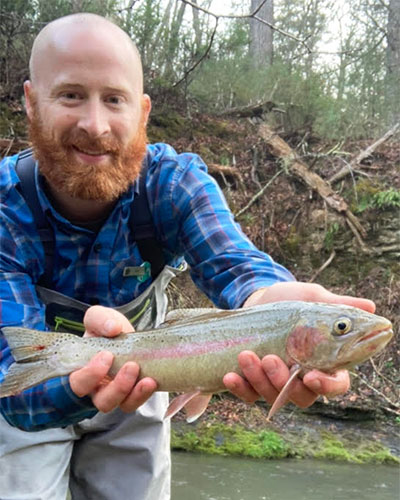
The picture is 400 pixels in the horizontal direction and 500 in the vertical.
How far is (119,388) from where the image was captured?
2441 millimetres

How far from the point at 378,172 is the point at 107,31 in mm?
7526

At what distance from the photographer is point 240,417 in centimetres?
711

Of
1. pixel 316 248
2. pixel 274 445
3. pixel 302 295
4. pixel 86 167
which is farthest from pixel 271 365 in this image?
pixel 316 248

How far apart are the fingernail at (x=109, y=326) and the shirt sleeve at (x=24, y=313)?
0.35m

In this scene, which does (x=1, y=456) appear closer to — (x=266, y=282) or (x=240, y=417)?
(x=266, y=282)

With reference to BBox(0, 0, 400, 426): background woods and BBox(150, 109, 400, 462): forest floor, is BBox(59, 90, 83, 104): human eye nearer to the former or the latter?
BBox(150, 109, 400, 462): forest floor

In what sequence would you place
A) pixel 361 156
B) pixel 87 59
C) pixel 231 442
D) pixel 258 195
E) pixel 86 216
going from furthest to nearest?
pixel 361 156, pixel 258 195, pixel 231 442, pixel 86 216, pixel 87 59

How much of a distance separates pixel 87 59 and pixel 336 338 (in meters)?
1.89

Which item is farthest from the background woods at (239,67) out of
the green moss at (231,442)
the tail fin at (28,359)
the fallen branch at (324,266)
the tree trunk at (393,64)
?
the tail fin at (28,359)

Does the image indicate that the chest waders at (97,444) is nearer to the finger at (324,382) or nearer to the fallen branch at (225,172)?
the finger at (324,382)

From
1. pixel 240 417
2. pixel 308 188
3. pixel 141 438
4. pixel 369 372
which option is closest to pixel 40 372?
pixel 141 438

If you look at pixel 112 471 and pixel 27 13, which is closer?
pixel 112 471

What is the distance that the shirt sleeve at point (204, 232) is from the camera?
300 cm

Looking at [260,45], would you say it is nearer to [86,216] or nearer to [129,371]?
[86,216]
